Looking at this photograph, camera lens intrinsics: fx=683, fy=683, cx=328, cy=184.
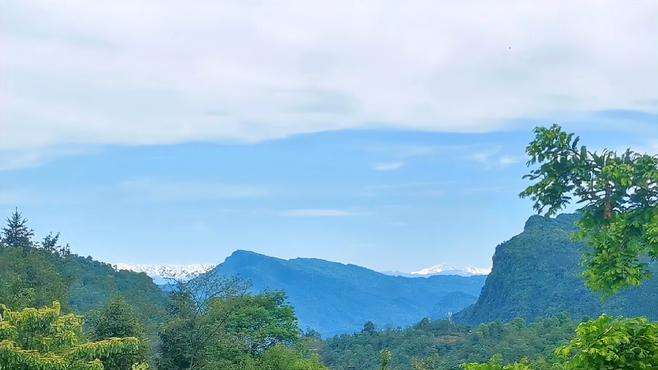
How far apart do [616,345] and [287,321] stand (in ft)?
176

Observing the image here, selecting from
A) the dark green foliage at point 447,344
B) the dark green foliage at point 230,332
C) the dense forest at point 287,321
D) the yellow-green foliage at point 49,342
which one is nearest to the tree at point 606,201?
the dense forest at point 287,321

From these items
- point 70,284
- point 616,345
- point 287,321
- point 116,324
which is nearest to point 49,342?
point 116,324

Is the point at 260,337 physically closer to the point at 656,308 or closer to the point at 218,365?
the point at 218,365

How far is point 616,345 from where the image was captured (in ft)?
22.5

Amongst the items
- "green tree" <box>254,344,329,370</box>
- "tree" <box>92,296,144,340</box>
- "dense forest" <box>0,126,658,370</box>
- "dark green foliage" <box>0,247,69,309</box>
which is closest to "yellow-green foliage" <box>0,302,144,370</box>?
"dense forest" <box>0,126,658,370</box>

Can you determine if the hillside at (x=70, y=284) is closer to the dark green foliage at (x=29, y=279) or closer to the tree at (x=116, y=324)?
the dark green foliage at (x=29, y=279)

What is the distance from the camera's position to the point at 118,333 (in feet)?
92.4

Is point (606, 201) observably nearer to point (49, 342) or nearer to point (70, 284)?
point (49, 342)

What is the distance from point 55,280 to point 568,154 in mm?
69697

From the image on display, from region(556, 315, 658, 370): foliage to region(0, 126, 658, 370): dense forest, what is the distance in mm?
14

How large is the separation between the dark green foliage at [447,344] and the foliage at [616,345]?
266ft

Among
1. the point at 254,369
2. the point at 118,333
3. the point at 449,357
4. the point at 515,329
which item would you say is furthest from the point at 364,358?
the point at 118,333

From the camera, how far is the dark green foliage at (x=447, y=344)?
308ft

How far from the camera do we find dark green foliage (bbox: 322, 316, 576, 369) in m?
93.9
